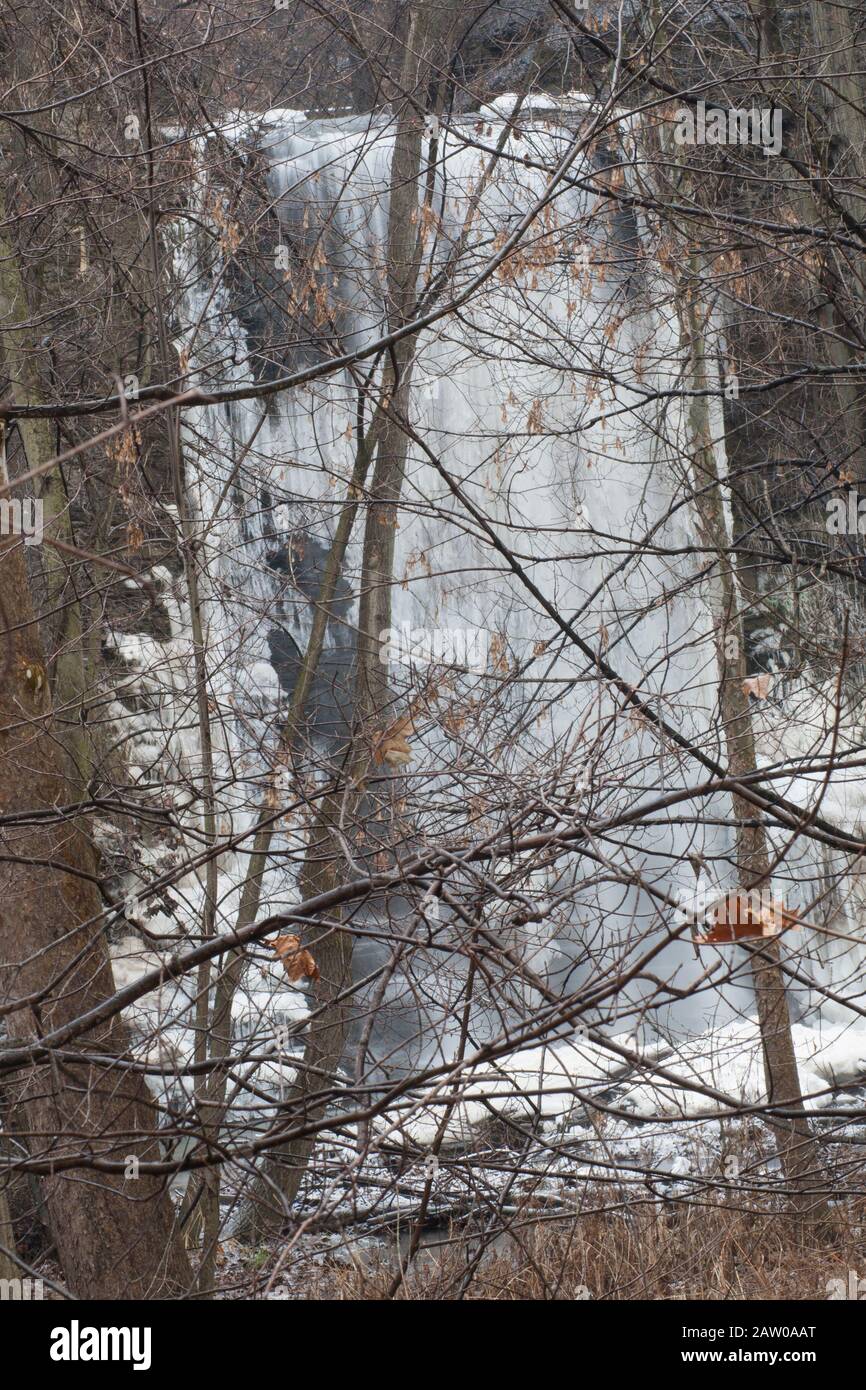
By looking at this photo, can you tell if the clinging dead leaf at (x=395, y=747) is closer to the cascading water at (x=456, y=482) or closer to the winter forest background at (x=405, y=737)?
the winter forest background at (x=405, y=737)

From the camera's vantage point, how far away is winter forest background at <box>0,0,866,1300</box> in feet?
10.9

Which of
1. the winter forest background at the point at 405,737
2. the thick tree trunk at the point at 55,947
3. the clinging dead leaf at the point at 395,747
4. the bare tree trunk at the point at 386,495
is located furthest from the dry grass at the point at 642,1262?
the clinging dead leaf at the point at 395,747

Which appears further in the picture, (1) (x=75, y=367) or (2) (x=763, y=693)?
(1) (x=75, y=367)

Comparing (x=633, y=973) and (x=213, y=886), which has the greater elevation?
(x=213, y=886)

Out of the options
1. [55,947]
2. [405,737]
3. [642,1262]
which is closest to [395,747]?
[405,737]

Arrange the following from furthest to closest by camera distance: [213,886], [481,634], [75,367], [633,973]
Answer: [481,634]
[75,367]
[213,886]
[633,973]

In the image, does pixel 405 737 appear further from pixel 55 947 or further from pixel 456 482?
pixel 456 482

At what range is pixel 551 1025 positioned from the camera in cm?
233

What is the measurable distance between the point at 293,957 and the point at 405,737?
1.01 meters

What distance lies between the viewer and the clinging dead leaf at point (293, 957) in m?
3.67
